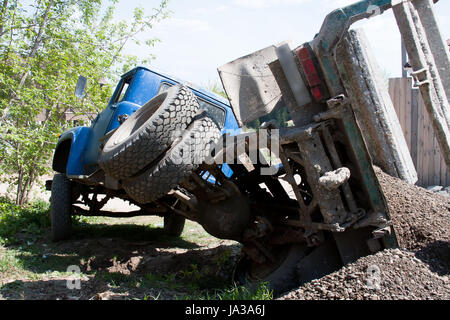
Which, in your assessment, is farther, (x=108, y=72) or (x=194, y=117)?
(x=108, y=72)

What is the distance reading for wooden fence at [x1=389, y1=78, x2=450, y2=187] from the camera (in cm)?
691

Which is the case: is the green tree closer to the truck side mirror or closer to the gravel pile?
the truck side mirror

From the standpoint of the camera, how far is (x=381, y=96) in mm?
2875

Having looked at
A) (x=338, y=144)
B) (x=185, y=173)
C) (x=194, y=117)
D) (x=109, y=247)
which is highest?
(x=194, y=117)

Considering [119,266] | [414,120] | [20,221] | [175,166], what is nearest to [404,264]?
[175,166]

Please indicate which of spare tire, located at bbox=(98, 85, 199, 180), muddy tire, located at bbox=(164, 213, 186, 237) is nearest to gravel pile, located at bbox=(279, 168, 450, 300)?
spare tire, located at bbox=(98, 85, 199, 180)

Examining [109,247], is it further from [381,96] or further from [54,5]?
[54,5]

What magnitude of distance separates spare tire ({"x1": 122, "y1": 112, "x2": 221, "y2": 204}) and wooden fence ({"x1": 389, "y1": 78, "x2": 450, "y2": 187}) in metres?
5.19

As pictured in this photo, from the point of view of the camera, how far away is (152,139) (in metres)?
3.00

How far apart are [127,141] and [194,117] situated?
596mm

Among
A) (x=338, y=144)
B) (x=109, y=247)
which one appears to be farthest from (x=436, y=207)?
(x=109, y=247)

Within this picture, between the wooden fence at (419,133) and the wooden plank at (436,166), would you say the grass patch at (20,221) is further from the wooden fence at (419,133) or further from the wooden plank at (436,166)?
the wooden plank at (436,166)
